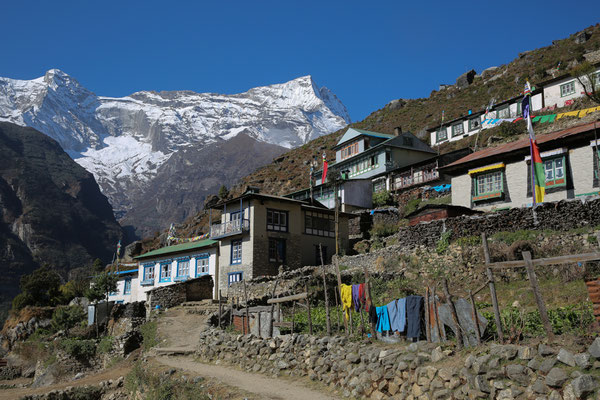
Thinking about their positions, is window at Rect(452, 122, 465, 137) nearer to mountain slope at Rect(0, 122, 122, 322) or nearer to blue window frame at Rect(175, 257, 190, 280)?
blue window frame at Rect(175, 257, 190, 280)

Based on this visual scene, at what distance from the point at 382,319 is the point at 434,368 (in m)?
3.65

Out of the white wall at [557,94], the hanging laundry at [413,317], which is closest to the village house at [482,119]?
the white wall at [557,94]

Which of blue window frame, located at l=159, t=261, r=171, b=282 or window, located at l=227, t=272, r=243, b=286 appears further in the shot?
blue window frame, located at l=159, t=261, r=171, b=282

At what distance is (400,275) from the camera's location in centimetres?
2544

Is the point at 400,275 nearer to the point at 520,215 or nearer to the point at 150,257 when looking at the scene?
the point at 520,215

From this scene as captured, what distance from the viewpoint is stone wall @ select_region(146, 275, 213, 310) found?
34.9 m

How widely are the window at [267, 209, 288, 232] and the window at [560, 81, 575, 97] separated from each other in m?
33.1

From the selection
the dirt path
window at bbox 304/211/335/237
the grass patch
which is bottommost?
the dirt path

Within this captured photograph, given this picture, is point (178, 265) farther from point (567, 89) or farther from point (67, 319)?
point (567, 89)

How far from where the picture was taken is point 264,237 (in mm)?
36938

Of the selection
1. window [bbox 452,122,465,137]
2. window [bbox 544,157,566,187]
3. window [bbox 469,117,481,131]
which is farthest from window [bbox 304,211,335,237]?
window [bbox 452,122,465,137]

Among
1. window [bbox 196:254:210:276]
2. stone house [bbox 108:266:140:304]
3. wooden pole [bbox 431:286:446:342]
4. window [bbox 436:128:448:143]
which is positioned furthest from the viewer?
window [bbox 436:128:448:143]

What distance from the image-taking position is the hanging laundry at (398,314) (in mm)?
13074

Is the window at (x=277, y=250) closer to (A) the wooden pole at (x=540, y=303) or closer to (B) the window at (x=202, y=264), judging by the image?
(B) the window at (x=202, y=264)
